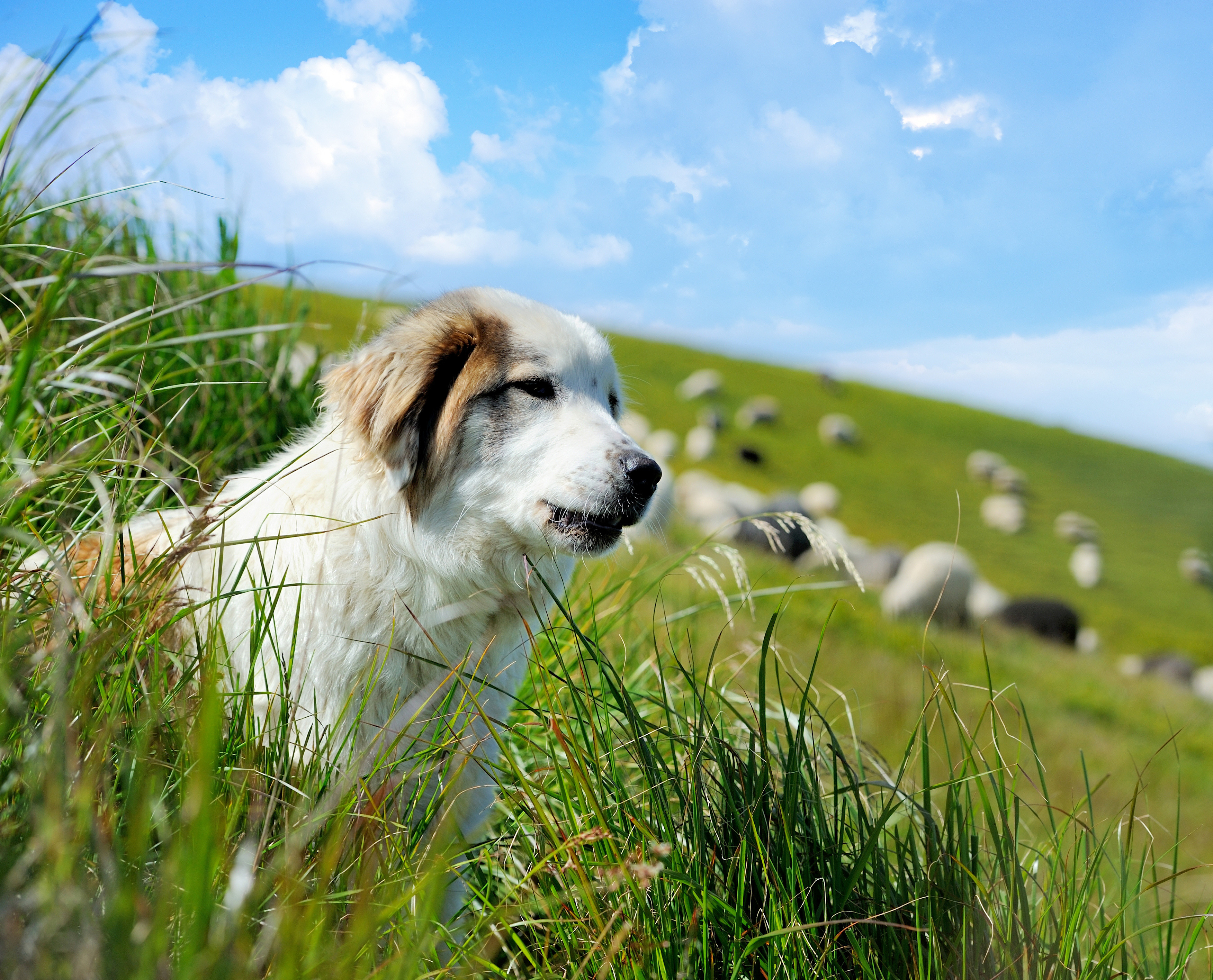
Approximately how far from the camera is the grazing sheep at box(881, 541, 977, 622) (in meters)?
14.4

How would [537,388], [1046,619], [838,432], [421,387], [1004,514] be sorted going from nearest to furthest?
[421,387]
[537,388]
[1046,619]
[1004,514]
[838,432]

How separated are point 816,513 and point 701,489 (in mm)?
5022

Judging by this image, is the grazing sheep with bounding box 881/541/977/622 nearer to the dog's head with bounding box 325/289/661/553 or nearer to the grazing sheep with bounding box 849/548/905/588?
the grazing sheep with bounding box 849/548/905/588

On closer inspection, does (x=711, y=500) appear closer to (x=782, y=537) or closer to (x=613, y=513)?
(x=782, y=537)

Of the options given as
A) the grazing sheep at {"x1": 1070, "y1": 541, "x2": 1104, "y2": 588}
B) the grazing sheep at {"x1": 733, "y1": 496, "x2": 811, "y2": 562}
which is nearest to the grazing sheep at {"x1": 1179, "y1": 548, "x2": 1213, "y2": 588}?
the grazing sheep at {"x1": 1070, "y1": 541, "x2": 1104, "y2": 588}

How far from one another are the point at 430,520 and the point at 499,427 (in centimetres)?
37

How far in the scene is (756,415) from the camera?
3409 centimetres

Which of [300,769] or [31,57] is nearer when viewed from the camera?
[300,769]

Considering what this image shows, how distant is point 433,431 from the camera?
8.32 ft

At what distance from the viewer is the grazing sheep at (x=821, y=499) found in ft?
86.4

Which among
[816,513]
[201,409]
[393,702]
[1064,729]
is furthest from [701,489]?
[393,702]

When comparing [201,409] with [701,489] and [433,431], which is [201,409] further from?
[701,489]

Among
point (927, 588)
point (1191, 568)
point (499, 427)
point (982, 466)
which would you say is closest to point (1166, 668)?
point (927, 588)

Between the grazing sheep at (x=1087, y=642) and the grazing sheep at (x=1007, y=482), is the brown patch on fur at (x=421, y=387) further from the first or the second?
the grazing sheep at (x=1007, y=482)
